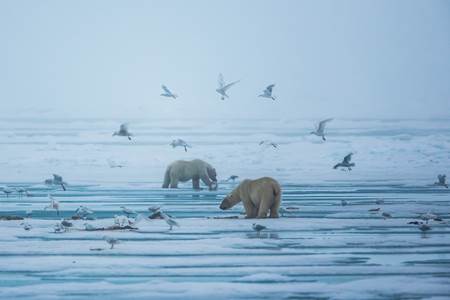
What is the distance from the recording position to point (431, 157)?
115 feet

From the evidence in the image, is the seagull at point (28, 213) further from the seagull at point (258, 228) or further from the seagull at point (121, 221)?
the seagull at point (258, 228)

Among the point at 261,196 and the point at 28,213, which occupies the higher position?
the point at 261,196

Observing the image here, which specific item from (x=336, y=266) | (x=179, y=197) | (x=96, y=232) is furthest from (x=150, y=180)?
(x=336, y=266)

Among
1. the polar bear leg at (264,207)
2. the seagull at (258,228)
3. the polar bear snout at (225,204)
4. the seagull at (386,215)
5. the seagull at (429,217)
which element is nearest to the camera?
the seagull at (258,228)

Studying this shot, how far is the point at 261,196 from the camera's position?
51.5 feet

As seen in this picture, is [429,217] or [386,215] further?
[386,215]

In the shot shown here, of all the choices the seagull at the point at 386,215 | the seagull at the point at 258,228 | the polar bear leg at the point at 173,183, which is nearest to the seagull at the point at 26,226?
the seagull at the point at 258,228


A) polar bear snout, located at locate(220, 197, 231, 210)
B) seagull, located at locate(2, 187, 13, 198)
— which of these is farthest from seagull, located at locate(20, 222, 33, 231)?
seagull, located at locate(2, 187, 13, 198)

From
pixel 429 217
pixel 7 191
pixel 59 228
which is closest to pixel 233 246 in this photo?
pixel 59 228

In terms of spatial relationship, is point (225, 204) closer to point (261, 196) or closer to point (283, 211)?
point (283, 211)

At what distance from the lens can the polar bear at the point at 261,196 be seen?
51.3 feet

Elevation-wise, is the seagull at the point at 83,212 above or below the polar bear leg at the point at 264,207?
below

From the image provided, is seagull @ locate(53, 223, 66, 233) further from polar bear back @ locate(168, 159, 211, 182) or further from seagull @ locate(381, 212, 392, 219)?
polar bear back @ locate(168, 159, 211, 182)

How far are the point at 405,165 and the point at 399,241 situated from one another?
2157cm
